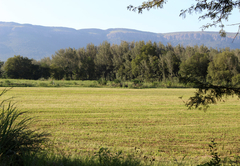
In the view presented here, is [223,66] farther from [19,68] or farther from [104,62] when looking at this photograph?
[19,68]

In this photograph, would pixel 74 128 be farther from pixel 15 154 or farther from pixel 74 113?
pixel 15 154

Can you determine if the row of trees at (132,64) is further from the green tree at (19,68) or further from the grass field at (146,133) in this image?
the grass field at (146,133)

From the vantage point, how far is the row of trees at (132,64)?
3903 centimetres

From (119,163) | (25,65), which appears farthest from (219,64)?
(119,163)

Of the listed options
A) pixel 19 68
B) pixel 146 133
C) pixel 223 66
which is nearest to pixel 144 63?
pixel 223 66

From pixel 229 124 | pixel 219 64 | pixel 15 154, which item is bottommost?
pixel 229 124

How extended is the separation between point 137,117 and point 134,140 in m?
3.40

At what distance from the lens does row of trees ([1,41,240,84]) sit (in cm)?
Result: 3903

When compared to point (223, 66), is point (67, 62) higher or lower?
higher

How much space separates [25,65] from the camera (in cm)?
4338

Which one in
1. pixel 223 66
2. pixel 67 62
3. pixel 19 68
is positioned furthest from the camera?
pixel 67 62

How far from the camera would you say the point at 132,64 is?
47.3 metres

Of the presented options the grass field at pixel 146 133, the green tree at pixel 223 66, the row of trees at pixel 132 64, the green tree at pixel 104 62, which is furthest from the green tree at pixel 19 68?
the grass field at pixel 146 133

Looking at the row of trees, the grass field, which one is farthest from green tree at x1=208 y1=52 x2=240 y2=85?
the grass field
